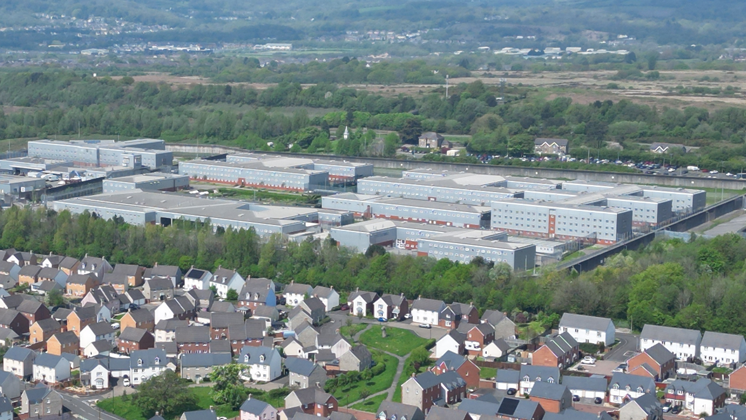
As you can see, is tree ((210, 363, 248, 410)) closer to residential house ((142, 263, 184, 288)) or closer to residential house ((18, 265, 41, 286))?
residential house ((142, 263, 184, 288))

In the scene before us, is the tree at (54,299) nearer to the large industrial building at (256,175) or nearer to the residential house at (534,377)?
the residential house at (534,377)

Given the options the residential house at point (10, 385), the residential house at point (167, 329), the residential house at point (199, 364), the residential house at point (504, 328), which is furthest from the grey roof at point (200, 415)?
the residential house at point (504, 328)

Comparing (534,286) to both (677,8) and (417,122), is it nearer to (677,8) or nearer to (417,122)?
(417,122)

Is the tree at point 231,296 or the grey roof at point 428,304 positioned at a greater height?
the grey roof at point 428,304

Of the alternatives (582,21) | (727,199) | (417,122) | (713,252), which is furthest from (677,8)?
(713,252)

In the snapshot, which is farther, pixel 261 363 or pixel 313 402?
pixel 261 363

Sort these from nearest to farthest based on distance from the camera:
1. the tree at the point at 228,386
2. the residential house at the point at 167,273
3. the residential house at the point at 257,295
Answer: the tree at the point at 228,386 < the residential house at the point at 257,295 < the residential house at the point at 167,273

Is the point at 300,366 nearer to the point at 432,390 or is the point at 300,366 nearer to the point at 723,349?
the point at 432,390

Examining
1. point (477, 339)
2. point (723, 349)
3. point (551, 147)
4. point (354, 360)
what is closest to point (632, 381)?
point (723, 349)
